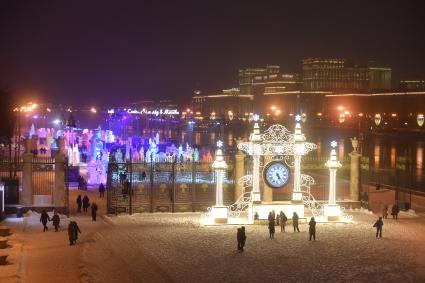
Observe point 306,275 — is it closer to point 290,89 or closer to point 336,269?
point 336,269

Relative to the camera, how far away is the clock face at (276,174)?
87.0 feet

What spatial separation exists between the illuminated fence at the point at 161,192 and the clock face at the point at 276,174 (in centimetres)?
349

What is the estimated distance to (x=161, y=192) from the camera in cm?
3412

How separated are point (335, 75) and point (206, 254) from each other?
170031 millimetres

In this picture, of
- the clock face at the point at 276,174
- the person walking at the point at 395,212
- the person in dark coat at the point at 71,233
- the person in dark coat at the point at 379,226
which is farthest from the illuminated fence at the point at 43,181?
the person in dark coat at the point at 379,226

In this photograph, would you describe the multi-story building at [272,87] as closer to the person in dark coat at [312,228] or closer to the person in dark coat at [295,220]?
the person in dark coat at [295,220]

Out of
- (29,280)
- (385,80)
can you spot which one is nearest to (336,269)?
(29,280)

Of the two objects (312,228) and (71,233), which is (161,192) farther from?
(71,233)

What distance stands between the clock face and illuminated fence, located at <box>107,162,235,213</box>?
138 inches

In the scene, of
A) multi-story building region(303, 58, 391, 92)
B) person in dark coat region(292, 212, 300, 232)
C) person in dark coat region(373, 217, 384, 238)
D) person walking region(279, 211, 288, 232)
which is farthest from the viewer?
multi-story building region(303, 58, 391, 92)

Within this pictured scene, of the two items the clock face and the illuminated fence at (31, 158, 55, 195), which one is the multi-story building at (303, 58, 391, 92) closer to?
the illuminated fence at (31, 158, 55, 195)

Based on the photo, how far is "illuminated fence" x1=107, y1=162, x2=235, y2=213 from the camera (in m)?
28.5

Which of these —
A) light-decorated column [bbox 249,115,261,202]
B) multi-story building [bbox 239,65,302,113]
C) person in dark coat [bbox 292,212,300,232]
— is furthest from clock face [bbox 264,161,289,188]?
multi-story building [bbox 239,65,302,113]

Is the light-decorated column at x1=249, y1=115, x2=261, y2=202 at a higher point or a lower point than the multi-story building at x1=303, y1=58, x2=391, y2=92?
lower
